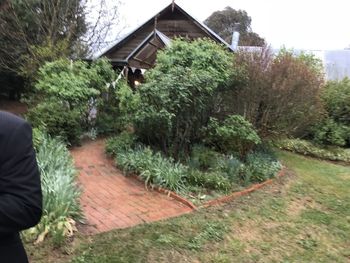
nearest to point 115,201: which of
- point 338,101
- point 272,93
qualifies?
point 272,93

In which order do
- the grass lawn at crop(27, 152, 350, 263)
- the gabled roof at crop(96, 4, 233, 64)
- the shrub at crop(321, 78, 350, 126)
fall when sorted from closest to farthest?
the grass lawn at crop(27, 152, 350, 263)
the shrub at crop(321, 78, 350, 126)
the gabled roof at crop(96, 4, 233, 64)

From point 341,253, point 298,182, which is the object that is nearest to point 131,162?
point 298,182

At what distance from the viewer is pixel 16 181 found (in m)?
1.33

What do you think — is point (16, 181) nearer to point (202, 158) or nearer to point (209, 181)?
point (209, 181)

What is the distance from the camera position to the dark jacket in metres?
1.33

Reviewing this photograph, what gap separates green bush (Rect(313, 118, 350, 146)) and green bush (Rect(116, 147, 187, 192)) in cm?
580

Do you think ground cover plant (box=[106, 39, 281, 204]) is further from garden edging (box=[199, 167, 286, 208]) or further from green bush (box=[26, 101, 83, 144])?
green bush (box=[26, 101, 83, 144])

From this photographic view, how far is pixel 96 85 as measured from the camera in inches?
431

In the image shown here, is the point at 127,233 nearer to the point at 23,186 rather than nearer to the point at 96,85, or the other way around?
the point at 23,186

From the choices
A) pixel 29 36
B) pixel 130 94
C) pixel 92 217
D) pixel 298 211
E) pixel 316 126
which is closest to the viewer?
pixel 92 217

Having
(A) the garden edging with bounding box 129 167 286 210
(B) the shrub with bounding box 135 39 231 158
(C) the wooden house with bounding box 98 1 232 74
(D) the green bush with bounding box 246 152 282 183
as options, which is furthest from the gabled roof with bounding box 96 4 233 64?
(A) the garden edging with bounding box 129 167 286 210

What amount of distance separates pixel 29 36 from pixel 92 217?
13.4 metres

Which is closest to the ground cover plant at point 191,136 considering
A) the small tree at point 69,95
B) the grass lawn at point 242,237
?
the grass lawn at point 242,237

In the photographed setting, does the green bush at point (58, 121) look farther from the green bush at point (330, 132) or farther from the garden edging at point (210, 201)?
the green bush at point (330, 132)
